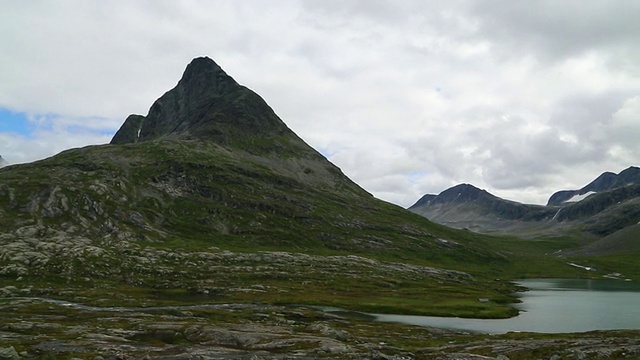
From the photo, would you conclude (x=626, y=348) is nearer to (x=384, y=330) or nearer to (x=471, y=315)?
(x=384, y=330)

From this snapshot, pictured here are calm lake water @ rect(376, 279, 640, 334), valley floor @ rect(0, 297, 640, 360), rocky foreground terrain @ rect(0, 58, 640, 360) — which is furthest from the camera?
calm lake water @ rect(376, 279, 640, 334)

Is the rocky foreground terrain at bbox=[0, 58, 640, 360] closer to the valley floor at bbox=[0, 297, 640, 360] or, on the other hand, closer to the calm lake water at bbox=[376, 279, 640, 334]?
the valley floor at bbox=[0, 297, 640, 360]

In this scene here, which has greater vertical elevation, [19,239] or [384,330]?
[19,239]

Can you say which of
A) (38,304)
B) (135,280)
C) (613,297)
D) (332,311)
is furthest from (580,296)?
(38,304)

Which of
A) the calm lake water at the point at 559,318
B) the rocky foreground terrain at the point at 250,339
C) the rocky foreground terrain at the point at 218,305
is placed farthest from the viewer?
the calm lake water at the point at 559,318

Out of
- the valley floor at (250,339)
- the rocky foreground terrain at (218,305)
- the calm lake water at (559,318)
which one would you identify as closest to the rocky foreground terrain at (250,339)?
the valley floor at (250,339)

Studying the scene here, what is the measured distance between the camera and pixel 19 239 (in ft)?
539

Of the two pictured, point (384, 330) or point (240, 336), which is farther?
point (384, 330)

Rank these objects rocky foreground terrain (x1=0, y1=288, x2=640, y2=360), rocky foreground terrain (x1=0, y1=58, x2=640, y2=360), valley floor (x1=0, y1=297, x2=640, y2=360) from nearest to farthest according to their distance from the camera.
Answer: rocky foreground terrain (x1=0, y1=288, x2=640, y2=360), valley floor (x1=0, y1=297, x2=640, y2=360), rocky foreground terrain (x1=0, y1=58, x2=640, y2=360)

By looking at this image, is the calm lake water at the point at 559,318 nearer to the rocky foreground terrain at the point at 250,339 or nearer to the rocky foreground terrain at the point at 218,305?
the rocky foreground terrain at the point at 218,305

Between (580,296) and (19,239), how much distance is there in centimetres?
19774

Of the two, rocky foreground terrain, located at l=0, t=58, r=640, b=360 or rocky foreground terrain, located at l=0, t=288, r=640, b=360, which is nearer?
rocky foreground terrain, located at l=0, t=288, r=640, b=360

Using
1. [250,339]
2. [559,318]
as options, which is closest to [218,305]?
[250,339]

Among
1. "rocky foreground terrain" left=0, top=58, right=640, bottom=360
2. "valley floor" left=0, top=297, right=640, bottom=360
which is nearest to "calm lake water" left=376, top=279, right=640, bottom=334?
"rocky foreground terrain" left=0, top=58, right=640, bottom=360
